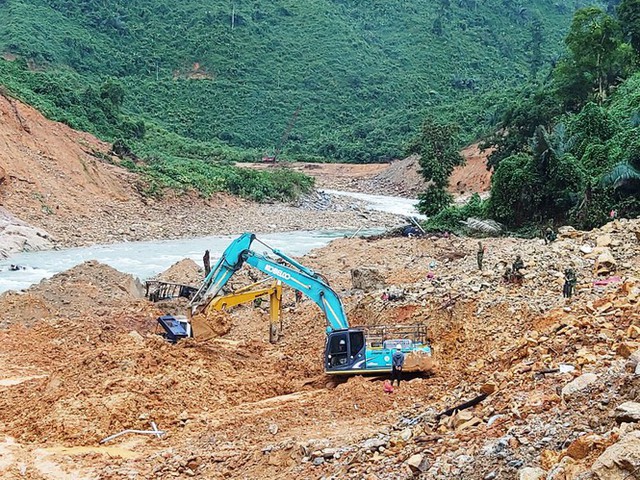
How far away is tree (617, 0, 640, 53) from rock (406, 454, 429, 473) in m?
37.1

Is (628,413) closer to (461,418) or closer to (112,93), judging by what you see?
(461,418)

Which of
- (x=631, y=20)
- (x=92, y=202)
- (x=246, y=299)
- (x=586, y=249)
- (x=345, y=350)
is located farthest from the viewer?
(x=631, y=20)

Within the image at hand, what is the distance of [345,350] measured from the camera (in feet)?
38.3

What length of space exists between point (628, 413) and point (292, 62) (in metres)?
99.0

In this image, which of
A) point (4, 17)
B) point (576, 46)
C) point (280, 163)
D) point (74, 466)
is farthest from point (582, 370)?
point (4, 17)

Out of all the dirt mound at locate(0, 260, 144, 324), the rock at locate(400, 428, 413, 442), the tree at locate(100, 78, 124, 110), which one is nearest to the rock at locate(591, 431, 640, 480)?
the rock at locate(400, 428, 413, 442)

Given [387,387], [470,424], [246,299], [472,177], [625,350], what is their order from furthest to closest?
[472,177]
[246,299]
[387,387]
[625,350]
[470,424]

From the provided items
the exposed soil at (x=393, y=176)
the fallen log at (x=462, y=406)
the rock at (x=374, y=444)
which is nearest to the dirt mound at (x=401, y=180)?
the exposed soil at (x=393, y=176)

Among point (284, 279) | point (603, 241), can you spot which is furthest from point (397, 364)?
point (603, 241)

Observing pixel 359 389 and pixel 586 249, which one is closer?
pixel 359 389

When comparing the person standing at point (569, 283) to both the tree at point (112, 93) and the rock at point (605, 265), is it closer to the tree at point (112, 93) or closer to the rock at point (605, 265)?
the rock at point (605, 265)

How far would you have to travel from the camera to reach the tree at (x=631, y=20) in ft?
127

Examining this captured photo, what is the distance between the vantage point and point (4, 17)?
287 ft

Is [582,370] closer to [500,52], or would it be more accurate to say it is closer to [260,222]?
[260,222]
